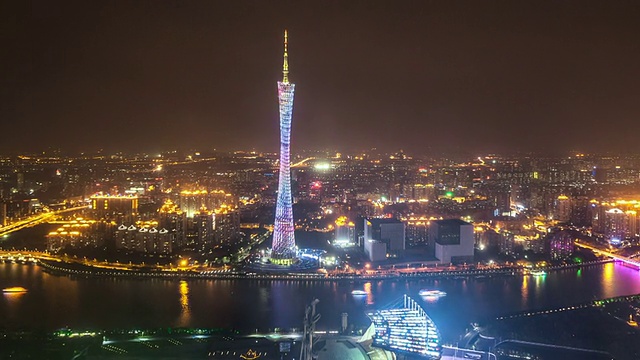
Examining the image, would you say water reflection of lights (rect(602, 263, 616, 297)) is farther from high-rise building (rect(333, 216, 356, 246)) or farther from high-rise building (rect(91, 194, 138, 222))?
high-rise building (rect(91, 194, 138, 222))

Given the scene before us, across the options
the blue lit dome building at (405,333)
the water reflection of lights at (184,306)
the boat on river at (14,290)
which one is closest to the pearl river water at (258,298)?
the water reflection of lights at (184,306)

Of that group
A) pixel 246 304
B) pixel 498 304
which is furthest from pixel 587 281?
pixel 246 304

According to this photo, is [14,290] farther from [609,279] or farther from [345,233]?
[609,279]

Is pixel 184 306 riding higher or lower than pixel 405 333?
lower

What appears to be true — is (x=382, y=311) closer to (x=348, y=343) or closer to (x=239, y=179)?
(x=348, y=343)

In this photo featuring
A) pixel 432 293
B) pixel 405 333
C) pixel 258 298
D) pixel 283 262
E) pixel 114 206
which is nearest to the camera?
pixel 405 333

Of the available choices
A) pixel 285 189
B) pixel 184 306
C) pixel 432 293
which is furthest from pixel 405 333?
pixel 285 189

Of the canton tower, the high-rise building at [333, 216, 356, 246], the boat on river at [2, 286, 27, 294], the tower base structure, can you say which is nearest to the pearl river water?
the boat on river at [2, 286, 27, 294]

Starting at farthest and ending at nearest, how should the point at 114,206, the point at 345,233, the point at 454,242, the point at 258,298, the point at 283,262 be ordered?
the point at 114,206
the point at 345,233
the point at 454,242
the point at 283,262
the point at 258,298
